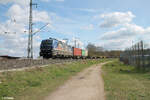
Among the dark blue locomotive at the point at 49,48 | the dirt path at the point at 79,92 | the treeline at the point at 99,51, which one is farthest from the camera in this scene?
the treeline at the point at 99,51

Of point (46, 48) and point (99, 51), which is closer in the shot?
point (46, 48)

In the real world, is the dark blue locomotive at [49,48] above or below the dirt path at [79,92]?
above

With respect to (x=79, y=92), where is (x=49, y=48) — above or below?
above

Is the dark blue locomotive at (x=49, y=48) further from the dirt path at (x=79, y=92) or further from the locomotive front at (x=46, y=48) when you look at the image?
the dirt path at (x=79, y=92)

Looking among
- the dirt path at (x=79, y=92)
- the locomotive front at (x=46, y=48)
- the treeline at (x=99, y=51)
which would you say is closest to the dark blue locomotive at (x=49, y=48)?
the locomotive front at (x=46, y=48)

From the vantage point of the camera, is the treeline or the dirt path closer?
the dirt path

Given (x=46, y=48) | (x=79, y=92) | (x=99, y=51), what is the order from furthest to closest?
(x=99, y=51) → (x=46, y=48) → (x=79, y=92)

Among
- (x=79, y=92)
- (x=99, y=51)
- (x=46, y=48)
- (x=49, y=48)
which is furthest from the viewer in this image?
(x=99, y=51)

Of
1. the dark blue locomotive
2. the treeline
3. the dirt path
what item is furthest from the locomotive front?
the treeline

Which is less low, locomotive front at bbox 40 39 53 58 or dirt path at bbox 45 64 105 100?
locomotive front at bbox 40 39 53 58

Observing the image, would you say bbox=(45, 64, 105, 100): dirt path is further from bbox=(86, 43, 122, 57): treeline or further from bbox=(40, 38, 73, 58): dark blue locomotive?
bbox=(86, 43, 122, 57): treeline

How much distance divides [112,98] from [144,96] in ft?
4.64

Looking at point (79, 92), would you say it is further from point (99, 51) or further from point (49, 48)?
point (99, 51)

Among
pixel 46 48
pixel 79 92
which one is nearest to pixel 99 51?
pixel 46 48
